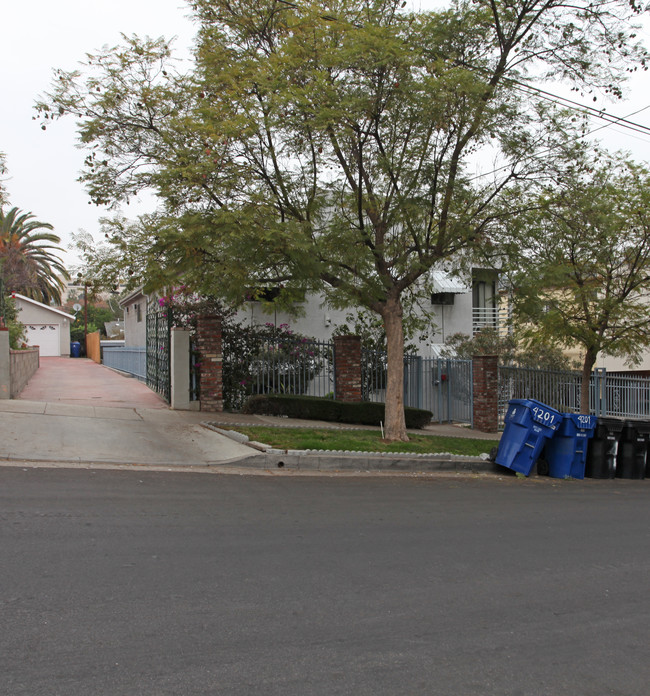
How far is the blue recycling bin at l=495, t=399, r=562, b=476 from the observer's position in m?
12.0

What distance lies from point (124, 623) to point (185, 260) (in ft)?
26.3

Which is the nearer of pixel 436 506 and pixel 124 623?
pixel 124 623

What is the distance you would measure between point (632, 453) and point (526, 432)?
2745mm

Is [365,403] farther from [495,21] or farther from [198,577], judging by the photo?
[198,577]

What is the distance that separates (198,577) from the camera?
500cm

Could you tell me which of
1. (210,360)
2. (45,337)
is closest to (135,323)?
(45,337)

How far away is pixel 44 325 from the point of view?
144 ft

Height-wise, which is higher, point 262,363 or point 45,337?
point 45,337

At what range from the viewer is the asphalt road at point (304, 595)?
3646 mm

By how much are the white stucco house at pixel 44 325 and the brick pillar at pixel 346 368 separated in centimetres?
3097

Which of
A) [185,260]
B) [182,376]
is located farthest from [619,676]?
[182,376]

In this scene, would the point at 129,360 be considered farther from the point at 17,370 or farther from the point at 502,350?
the point at 502,350

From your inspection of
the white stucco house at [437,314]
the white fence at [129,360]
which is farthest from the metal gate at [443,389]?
the white fence at [129,360]

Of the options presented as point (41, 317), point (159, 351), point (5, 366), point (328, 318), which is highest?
point (41, 317)
